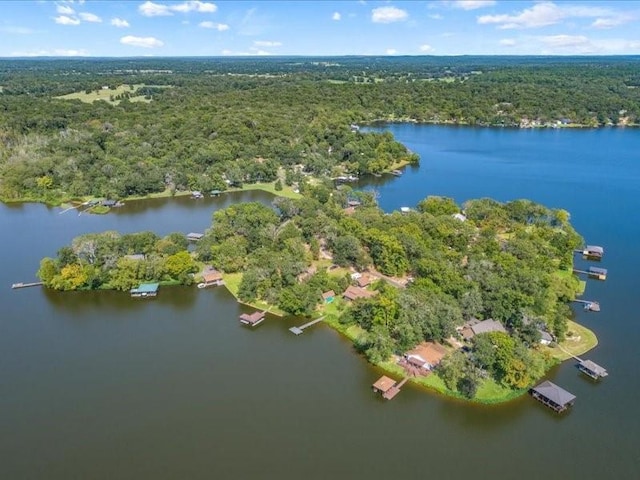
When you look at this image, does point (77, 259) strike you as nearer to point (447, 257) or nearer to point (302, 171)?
point (447, 257)

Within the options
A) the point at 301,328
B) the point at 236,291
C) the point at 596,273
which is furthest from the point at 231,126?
the point at 596,273

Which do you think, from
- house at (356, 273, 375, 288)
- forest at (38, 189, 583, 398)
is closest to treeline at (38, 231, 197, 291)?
forest at (38, 189, 583, 398)

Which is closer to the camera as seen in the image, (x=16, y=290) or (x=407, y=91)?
(x=16, y=290)

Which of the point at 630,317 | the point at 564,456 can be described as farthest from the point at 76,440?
the point at 630,317

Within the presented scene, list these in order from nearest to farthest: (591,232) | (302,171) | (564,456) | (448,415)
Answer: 1. (564,456)
2. (448,415)
3. (591,232)
4. (302,171)

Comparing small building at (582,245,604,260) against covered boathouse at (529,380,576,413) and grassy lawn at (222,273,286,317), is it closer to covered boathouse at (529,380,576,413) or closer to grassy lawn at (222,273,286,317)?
covered boathouse at (529,380,576,413)

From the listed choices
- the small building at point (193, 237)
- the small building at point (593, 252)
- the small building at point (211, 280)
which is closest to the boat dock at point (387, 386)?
the small building at point (211, 280)

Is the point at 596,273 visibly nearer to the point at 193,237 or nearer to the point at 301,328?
the point at 301,328
